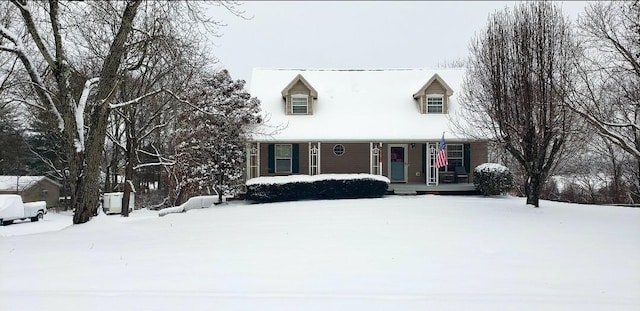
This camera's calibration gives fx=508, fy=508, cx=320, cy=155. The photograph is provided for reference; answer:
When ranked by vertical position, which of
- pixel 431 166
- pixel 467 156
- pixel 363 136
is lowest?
pixel 431 166

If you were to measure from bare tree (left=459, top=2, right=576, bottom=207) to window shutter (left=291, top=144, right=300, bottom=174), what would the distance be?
8.83m

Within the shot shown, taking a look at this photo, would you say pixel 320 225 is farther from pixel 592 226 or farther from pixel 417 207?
pixel 592 226

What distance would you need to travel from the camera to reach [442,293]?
6.18 meters

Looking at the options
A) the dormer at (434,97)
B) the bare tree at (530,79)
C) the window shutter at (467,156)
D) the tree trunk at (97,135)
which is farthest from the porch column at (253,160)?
the bare tree at (530,79)

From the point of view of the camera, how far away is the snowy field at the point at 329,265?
5895 millimetres

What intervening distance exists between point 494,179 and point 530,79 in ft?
18.6

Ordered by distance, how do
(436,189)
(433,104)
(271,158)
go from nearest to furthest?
(436,189)
(271,158)
(433,104)

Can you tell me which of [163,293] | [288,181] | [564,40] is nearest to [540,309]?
[163,293]

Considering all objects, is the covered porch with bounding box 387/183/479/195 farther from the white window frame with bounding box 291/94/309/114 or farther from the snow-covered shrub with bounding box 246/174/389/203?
the white window frame with bounding box 291/94/309/114

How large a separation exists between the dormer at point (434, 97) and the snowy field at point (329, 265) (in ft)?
33.7

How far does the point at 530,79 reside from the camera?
51.0ft

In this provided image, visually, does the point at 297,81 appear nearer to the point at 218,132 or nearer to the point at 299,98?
the point at 299,98

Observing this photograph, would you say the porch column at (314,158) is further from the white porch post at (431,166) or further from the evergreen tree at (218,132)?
the white porch post at (431,166)

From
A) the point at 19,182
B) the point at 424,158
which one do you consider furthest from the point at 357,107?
the point at 19,182
